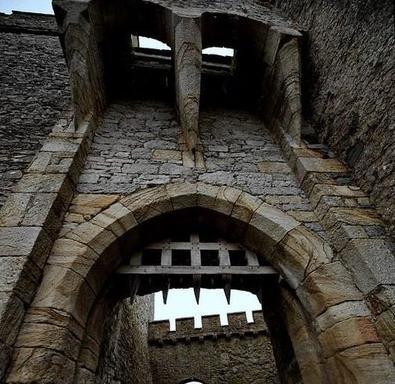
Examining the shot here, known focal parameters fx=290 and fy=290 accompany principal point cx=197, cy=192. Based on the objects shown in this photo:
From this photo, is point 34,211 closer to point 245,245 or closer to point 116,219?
point 116,219

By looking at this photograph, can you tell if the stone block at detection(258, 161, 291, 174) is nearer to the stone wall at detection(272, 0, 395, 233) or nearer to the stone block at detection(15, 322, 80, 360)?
the stone wall at detection(272, 0, 395, 233)

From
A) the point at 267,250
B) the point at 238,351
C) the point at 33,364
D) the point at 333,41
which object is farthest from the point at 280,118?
the point at 238,351

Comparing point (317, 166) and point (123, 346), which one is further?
point (123, 346)

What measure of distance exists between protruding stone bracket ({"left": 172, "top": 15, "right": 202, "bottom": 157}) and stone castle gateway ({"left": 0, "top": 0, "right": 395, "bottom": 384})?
22 millimetres

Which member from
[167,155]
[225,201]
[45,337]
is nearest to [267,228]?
[225,201]

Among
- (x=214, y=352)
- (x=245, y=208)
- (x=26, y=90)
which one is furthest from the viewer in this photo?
(x=214, y=352)

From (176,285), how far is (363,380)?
1.42 m

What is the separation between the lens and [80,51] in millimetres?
3021

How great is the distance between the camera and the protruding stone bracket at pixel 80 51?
293 cm

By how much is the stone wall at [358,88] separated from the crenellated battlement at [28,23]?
15.6 feet

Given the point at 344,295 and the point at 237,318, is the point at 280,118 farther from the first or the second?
the point at 237,318

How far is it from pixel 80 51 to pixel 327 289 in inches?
125

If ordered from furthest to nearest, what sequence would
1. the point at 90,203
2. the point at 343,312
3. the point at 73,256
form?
the point at 90,203
the point at 73,256
the point at 343,312

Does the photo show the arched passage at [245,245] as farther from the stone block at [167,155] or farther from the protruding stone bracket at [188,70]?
the protruding stone bracket at [188,70]
